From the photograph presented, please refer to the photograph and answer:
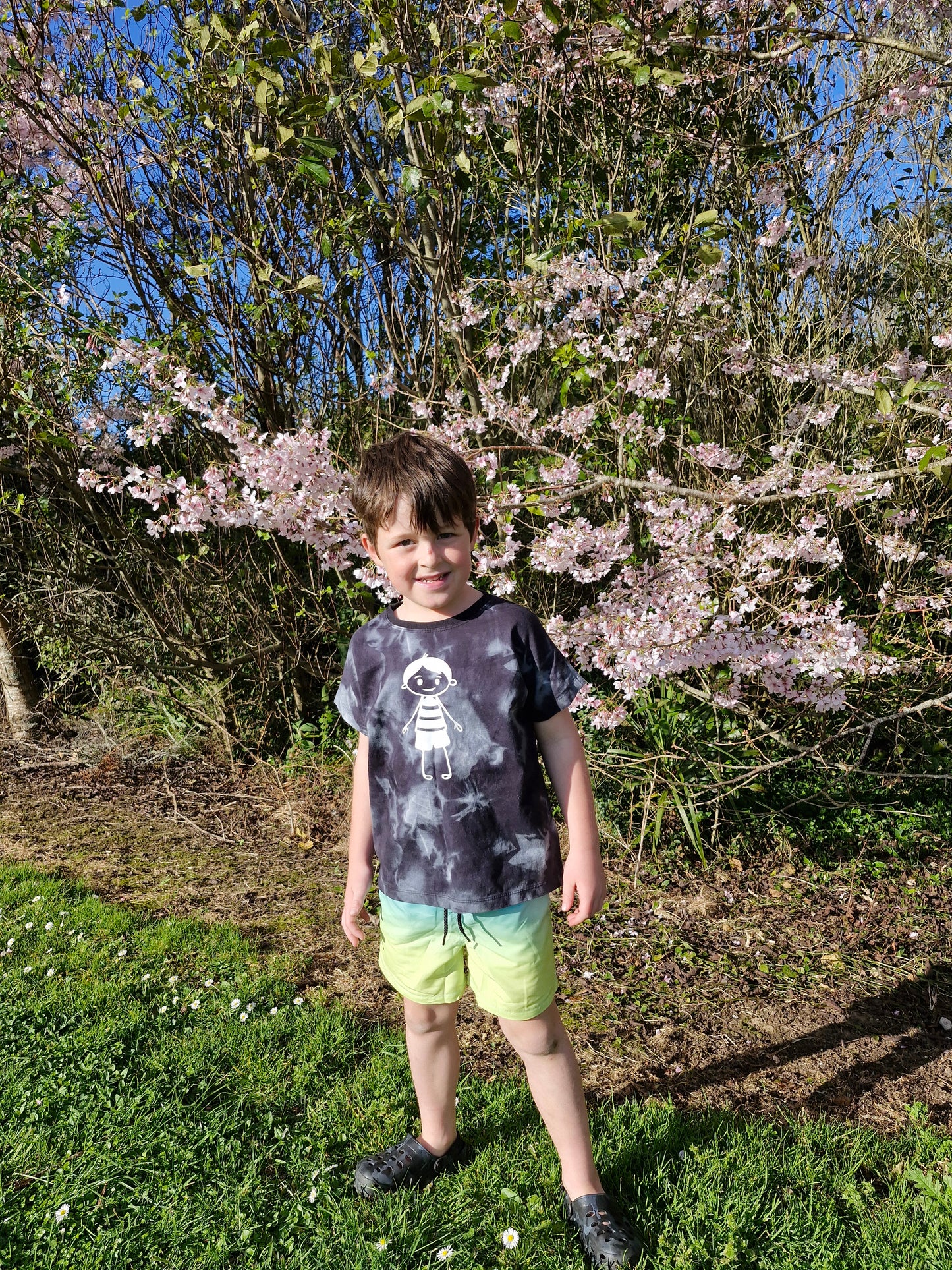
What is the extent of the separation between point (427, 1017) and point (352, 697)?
2.22 ft

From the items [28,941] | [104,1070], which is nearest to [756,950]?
[104,1070]

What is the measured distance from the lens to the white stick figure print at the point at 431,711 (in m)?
1.61

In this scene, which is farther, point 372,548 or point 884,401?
point 884,401

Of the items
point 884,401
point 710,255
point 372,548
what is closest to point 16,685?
point 372,548

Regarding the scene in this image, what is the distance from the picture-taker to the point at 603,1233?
1631mm

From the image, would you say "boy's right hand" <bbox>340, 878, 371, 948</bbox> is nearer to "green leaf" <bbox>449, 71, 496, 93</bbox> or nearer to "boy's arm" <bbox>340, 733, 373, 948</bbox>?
"boy's arm" <bbox>340, 733, 373, 948</bbox>

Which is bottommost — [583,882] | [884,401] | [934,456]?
[583,882]

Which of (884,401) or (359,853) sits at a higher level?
(884,401)

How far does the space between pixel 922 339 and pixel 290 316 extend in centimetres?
312

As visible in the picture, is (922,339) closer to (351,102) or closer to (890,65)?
(890,65)

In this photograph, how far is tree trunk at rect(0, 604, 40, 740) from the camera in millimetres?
5871

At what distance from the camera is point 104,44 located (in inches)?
153

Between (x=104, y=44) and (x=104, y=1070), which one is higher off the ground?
(x=104, y=44)

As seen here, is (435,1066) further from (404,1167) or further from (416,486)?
(416,486)
